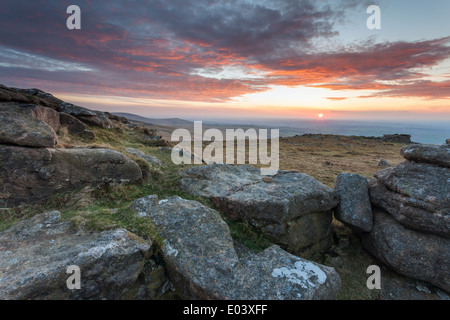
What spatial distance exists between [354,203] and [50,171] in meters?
12.9

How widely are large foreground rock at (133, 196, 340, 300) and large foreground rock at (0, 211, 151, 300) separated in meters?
1.08

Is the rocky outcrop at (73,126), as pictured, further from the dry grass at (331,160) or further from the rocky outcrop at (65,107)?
the dry grass at (331,160)

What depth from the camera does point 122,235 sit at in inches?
255

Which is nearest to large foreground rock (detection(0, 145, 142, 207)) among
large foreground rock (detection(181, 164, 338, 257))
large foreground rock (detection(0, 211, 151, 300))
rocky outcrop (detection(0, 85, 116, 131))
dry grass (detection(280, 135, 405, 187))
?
large foreground rock (detection(0, 211, 151, 300))

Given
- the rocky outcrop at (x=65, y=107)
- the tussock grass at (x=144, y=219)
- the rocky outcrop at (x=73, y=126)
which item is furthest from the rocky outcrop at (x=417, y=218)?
the rocky outcrop at (x=65, y=107)

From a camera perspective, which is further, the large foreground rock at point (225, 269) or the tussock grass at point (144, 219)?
the tussock grass at point (144, 219)

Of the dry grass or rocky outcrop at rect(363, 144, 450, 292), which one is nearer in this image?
rocky outcrop at rect(363, 144, 450, 292)

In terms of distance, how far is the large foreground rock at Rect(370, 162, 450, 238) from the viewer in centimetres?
803

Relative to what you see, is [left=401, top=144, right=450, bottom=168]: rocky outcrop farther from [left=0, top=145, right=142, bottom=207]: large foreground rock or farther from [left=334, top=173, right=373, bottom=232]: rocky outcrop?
[left=0, top=145, right=142, bottom=207]: large foreground rock

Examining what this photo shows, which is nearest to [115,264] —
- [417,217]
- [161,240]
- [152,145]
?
[161,240]

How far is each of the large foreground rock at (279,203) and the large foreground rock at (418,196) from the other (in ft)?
7.23

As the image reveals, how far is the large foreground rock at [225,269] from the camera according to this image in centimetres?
589

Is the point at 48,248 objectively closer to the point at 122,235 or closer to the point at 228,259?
the point at 122,235
